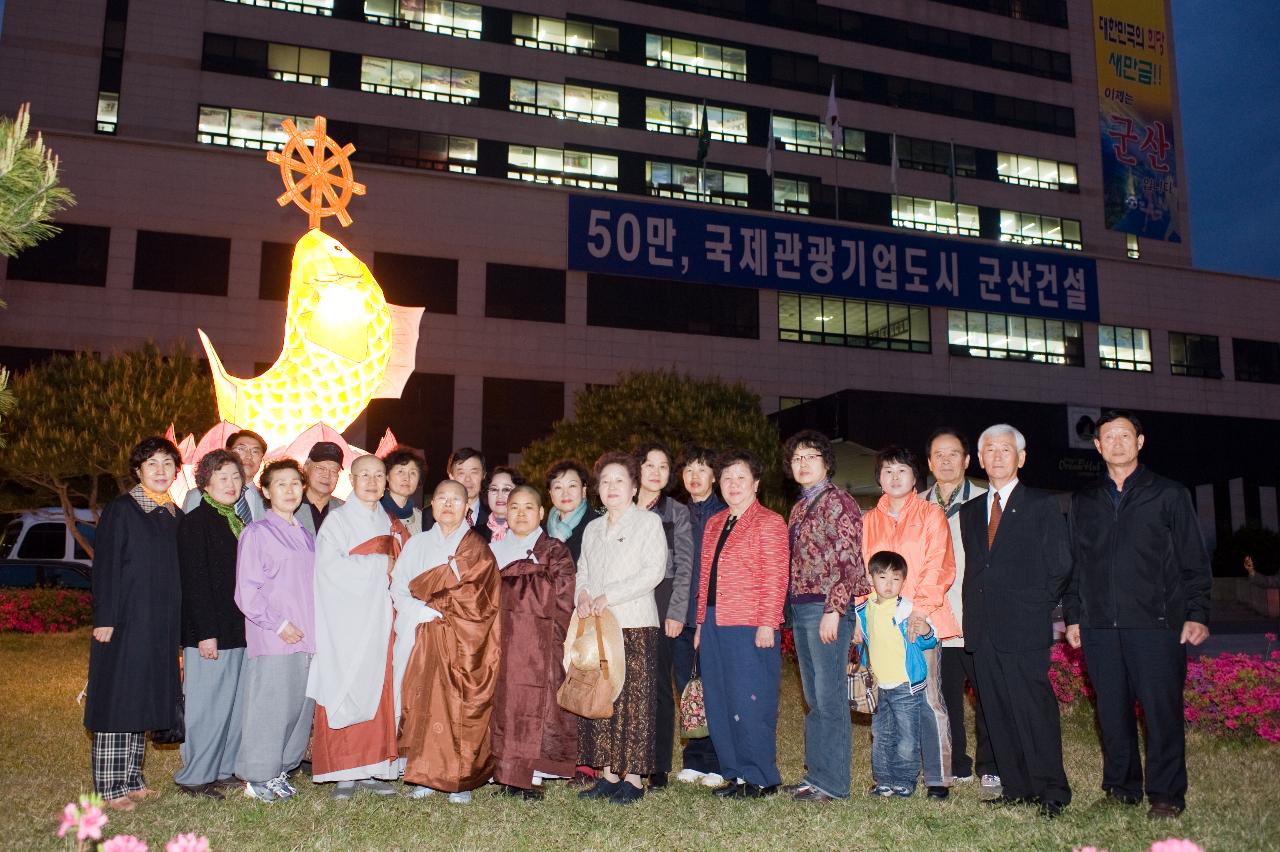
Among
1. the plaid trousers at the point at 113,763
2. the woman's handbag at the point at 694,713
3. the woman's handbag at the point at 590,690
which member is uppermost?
the woman's handbag at the point at 590,690

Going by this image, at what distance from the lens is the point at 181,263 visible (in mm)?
23828

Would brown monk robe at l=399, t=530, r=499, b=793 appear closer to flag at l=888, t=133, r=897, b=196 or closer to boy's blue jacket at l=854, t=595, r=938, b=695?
boy's blue jacket at l=854, t=595, r=938, b=695

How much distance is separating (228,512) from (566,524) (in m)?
2.00

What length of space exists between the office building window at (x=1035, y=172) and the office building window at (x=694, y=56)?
34.5ft

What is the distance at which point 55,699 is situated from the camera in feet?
30.1

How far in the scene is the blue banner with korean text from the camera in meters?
26.6

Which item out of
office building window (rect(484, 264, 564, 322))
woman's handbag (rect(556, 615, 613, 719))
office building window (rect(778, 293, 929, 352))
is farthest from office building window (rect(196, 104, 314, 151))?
woman's handbag (rect(556, 615, 613, 719))

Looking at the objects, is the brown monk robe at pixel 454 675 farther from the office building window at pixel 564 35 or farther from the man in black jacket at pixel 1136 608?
the office building window at pixel 564 35

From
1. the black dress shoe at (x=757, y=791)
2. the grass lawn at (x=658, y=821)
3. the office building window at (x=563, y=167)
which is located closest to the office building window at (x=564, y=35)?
the office building window at (x=563, y=167)

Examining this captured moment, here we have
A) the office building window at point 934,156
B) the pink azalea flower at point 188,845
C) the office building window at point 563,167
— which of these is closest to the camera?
the pink azalea flower at point 188,845

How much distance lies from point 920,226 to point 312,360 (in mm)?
29198

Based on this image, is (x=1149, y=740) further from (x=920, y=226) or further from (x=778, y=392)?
(x=920, y=226)

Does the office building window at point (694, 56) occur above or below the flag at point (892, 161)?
above

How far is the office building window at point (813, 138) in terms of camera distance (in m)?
33.0
